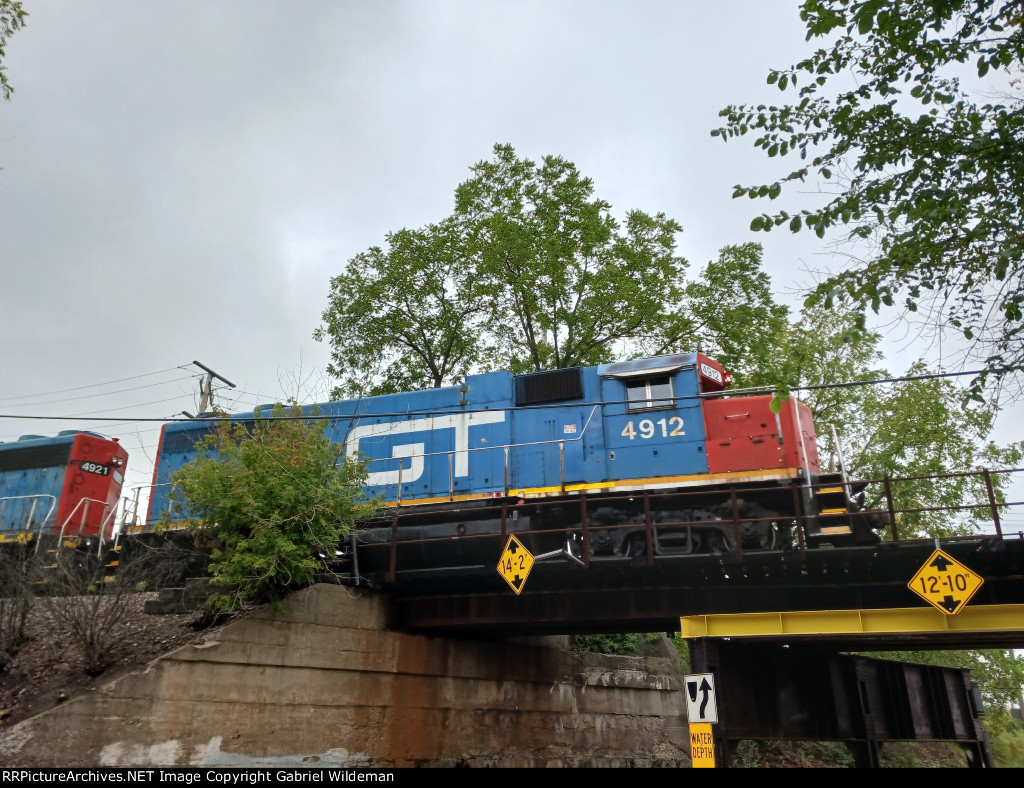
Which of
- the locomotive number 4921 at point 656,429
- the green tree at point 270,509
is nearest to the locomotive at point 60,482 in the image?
the green tree at point 270,509

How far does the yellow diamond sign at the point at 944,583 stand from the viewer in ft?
33.9

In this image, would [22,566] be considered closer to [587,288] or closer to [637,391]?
[637,391]

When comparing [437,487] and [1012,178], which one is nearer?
[1012,178]

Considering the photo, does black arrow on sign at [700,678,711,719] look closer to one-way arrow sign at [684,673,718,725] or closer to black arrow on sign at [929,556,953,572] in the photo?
one-way arrow sign at [684,673,718,725]

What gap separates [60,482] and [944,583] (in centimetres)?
1961

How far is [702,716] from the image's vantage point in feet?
37.4

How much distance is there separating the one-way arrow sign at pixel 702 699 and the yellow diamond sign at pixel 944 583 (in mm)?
3299

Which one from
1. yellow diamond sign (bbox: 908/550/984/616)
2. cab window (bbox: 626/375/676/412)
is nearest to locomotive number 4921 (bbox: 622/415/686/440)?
cab window (bbox: 626/375/676/412)

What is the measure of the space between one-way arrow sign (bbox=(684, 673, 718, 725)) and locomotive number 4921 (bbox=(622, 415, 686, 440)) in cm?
448

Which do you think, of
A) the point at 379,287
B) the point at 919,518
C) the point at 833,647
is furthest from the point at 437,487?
the point at 919,518

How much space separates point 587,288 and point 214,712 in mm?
17906

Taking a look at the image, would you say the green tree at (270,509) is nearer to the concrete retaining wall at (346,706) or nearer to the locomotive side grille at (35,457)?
the concrete retaining wall at (346,706)

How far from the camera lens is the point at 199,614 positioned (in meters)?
13.1

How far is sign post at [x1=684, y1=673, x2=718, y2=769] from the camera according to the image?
11273 millimetres
